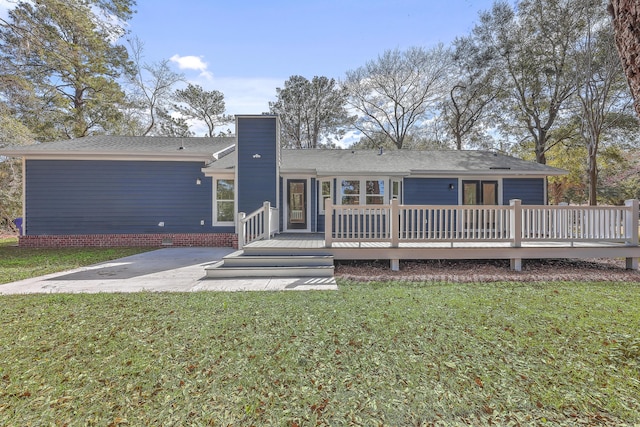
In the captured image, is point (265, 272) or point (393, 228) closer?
point (265, 272)

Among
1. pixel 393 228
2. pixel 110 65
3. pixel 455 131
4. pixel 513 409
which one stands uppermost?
pixel 110 65

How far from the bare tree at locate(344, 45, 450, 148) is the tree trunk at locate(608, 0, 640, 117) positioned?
21885mm

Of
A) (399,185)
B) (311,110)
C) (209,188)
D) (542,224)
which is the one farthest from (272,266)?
(311,110)

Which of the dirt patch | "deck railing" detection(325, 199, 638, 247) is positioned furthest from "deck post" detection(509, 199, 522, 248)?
the dirt patch

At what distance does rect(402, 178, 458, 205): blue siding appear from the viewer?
10.8 meters

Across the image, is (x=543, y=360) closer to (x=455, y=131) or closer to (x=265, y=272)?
(x=265, y=272)

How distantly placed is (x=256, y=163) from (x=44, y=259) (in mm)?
6506

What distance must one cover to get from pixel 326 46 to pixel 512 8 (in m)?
12.5

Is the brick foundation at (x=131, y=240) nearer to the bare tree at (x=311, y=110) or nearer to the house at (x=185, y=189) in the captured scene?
the house at (x=185, y=189)

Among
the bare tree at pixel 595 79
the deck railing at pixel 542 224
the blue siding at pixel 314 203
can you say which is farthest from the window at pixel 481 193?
the bare tree at pixel 595 79

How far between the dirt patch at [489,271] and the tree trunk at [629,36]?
4383 mm

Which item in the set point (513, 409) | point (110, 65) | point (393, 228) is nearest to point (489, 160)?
point (393, 228)

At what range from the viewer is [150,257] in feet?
27.4

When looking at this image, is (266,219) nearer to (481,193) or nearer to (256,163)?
(256,163)
